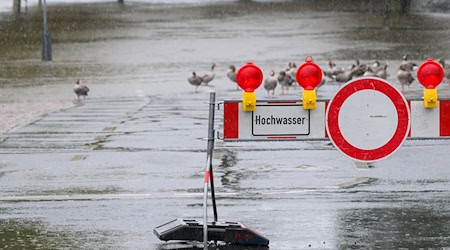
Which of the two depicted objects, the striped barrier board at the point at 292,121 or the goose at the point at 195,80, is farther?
the goose at the point at 195,80

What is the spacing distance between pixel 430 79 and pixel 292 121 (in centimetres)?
111

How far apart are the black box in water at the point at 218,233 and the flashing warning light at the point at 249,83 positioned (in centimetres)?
97

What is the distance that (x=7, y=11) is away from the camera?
2778 inches

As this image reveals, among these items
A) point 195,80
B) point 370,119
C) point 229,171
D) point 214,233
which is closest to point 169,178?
point 229,171

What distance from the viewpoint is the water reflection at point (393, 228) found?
31.4 feet

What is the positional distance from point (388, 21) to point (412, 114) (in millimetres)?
48621

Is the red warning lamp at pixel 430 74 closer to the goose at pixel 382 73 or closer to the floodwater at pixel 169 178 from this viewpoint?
the floodwater at pixel 169 178

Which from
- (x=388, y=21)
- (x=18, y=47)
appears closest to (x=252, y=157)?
(x=18, y=47)

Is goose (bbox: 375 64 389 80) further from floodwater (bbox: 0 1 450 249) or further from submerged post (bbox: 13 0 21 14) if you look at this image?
submerged post (bbox: 13 0 21 14)

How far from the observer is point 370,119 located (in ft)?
31.1

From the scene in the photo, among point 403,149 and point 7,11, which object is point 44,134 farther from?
point 7,11

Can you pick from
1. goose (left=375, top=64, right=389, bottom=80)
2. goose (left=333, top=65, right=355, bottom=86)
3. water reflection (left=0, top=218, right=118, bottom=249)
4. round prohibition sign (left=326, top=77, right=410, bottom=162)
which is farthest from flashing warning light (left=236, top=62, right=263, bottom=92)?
goose (left=333, top=65, right=355, bottom=86)

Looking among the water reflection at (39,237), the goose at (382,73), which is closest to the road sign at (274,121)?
the water reflection at (39,237)

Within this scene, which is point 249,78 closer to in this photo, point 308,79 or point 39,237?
point 308,79
